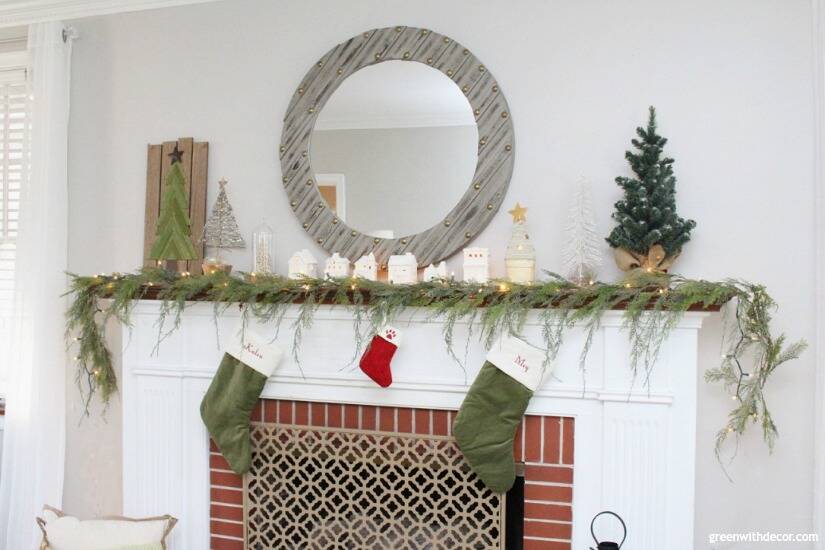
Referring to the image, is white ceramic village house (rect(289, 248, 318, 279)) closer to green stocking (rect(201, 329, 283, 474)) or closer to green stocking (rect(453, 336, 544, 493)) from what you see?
green stocking (rect(201, 329, 283, 474))

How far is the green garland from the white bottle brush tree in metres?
0.11

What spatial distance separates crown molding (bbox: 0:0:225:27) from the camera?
2.80 meters

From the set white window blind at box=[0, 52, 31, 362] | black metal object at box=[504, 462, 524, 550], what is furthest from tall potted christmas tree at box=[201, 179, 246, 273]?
black metal object at box=[504, 462, 524, 550]

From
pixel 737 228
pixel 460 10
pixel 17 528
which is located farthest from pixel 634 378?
pixel 17 528

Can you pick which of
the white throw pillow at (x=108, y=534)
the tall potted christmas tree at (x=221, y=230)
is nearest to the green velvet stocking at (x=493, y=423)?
the tall potted christmas tree at (x=221, y=230)

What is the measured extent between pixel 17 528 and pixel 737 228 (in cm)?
298

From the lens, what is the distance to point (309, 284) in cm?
227

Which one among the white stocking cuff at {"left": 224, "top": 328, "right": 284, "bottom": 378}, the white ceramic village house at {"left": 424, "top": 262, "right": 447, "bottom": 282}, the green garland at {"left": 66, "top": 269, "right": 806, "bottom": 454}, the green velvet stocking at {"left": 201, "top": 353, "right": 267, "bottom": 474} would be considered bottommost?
the green velvet stocking at {"left": 201, "top": 353, "right": 267, "bottom": 474}

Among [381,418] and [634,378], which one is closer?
[634,378]

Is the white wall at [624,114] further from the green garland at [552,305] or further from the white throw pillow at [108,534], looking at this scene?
the white throw pillow at [108,534]

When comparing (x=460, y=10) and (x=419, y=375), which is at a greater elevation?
(x=460, y=10)

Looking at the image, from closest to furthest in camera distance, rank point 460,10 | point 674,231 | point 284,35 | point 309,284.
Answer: point 674,231, point 309,284, point 460,10, point 284,35

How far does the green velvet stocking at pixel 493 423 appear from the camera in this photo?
2.14 metres

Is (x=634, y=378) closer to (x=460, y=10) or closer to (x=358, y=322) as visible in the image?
(x=358, y=322)
